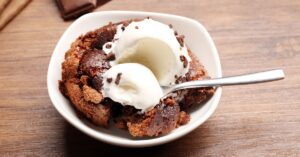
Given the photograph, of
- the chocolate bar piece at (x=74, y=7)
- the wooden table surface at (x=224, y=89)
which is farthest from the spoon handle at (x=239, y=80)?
the chocolate bar piece at (x=74, y=7)

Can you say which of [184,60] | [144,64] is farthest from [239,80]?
[144,64]

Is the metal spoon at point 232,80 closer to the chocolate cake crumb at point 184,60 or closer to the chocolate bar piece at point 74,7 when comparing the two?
the chocolate cake crumb at point 184,60

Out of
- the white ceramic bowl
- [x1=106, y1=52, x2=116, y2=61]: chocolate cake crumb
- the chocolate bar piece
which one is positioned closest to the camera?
the white ceramic bowl

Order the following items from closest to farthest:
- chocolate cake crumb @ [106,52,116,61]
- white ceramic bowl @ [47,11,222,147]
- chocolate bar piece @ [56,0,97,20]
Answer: white ceramic bowl @ [47,11,222,147], chocolate cake crumb @ [106,52,116,61], chocolate bar piece @ [56,0,97,20]

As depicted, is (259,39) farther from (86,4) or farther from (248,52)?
(86,4)

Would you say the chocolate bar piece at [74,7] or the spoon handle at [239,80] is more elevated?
the spoon handle at [239,80]

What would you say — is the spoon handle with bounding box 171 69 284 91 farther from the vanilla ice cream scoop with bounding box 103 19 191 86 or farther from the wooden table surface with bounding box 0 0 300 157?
the wooden table surface with bounding box 0 0 300 157

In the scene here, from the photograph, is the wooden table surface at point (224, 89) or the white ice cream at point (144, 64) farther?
the wooden table surface at point (224, 89)

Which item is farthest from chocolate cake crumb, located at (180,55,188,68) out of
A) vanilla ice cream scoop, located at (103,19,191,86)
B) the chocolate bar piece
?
the chocolate bar piece
